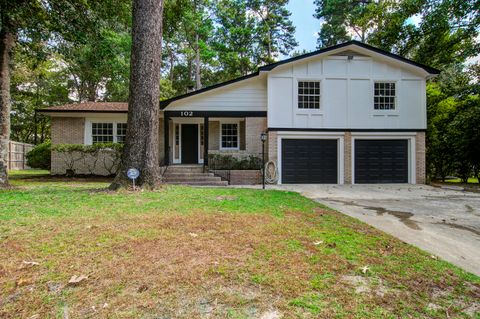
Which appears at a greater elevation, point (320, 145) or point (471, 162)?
point (320, 145)

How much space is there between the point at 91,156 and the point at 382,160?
1377 centimetres

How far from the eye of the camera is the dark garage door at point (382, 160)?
40.1ft

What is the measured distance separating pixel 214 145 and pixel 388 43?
10619mm

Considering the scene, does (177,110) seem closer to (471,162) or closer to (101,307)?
(101,307)

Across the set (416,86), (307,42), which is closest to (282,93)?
(416,86)

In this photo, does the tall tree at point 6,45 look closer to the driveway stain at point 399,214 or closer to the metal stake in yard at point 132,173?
the metal stake in yard at point 132,173

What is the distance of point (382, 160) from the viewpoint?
12.3 metres

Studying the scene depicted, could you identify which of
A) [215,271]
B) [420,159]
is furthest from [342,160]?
[215,271]

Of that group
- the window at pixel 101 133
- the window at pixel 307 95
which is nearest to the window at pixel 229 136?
the window at pixel 307 95

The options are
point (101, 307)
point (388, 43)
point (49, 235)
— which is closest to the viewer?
point (101, 307)

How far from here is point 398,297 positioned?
2.13 meters

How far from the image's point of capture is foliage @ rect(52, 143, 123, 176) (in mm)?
12758

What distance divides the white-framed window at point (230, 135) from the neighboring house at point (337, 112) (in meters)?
2.00

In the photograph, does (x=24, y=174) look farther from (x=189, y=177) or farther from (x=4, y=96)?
(x=189, y=177)
